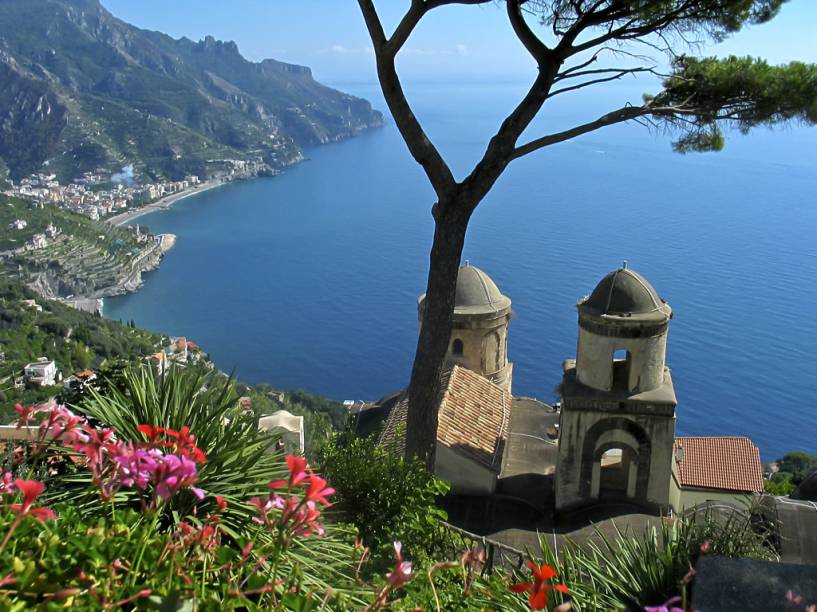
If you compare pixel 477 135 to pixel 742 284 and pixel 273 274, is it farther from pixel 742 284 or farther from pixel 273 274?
pixel 742 284

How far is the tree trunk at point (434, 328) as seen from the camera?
5.31 meters

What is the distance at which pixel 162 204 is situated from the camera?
93312 mm

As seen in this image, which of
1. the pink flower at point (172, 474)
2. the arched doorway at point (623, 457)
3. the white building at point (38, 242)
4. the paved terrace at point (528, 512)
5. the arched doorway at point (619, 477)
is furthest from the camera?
the white building at point (38, 242)

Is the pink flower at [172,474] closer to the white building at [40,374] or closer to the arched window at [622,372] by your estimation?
the arched window at [622,372]

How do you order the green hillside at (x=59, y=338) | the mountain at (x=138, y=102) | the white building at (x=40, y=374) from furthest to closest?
the mountain at (x=138, y=102) < the green hillside at (x=59, y=338) < the white building at (x=40, y=374)

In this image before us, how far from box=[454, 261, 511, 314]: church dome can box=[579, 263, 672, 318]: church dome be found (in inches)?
102

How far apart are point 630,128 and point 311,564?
13074 centimetres

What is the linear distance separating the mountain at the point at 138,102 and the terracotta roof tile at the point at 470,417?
104 metres

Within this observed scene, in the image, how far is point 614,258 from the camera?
48188 millimetres

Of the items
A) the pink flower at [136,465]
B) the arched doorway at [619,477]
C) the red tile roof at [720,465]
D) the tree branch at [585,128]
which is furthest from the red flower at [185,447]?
the red tile roof at [720,465]

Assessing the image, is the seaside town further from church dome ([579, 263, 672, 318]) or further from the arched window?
church dome ([579, 263, 672, 318])

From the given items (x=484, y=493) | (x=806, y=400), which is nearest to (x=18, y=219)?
(x=806, y=400)

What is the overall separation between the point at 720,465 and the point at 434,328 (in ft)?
38.2

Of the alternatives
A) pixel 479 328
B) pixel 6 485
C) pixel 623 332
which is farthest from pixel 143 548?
pixel 479 328
